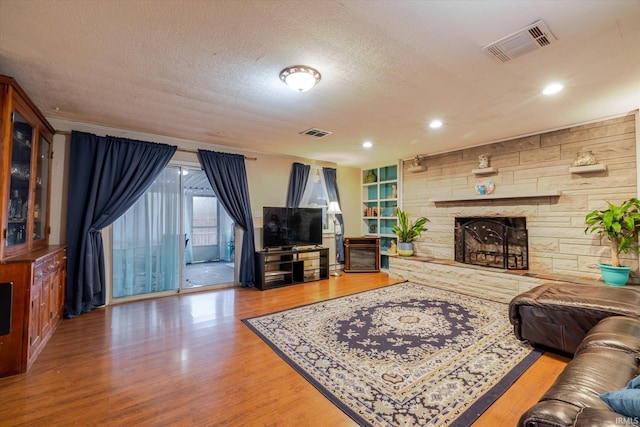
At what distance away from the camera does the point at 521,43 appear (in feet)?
6.58

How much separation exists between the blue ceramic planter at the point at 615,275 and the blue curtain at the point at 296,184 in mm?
4666

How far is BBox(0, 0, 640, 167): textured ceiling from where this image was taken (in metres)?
1.72

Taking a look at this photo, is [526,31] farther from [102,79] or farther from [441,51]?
[102,79]

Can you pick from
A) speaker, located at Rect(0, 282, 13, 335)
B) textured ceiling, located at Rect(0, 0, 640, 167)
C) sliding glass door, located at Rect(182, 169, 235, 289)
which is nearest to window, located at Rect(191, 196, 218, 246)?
sliding glass door, located at Rect(182, 169, 235, 289)

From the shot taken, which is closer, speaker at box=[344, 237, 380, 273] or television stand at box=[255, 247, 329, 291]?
television stand at box=[255, 247, 329, 291]

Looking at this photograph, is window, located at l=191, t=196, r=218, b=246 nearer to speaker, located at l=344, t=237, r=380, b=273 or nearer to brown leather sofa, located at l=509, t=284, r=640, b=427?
speaker, located at l=344, t=237, r=380, b=273

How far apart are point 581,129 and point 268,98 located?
166 inches

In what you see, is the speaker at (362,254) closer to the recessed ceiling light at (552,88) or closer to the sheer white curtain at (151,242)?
the sheer white curtain at (151,242)

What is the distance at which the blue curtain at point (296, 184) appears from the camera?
225 inches

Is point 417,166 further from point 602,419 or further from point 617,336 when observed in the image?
point 602,419

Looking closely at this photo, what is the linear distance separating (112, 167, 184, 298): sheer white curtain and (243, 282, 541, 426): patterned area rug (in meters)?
2.04

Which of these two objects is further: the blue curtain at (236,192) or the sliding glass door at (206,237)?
the sliding glass door at (206,237)

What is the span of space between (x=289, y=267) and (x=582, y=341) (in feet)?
13.4

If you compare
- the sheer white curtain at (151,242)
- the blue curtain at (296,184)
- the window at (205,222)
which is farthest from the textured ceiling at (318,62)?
the window at (205,222)
